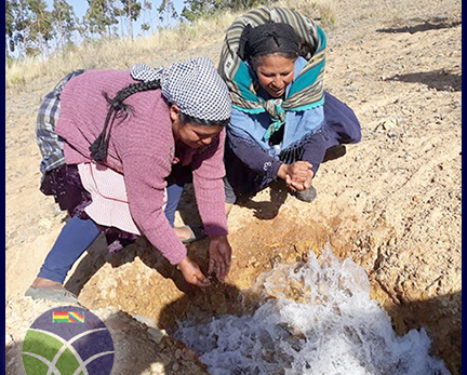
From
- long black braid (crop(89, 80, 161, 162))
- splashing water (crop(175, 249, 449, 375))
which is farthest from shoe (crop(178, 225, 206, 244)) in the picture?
long black braid (crop(89, 80, 161, 162))

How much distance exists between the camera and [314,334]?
219 cm

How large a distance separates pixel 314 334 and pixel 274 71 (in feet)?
4.42

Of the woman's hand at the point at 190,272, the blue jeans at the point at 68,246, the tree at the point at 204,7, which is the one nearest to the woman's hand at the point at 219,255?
the woman's hand at the point at 190,272

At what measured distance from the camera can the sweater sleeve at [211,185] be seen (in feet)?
6.66

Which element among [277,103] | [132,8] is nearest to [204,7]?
[132,8]

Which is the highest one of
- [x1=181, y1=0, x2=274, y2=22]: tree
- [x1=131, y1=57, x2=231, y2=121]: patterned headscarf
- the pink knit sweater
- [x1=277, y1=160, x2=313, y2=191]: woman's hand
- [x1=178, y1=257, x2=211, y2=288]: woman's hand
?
[x1=131, y1=57, x2=231, y2=121]: patterned headscarf

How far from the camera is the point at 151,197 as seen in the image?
177 cm

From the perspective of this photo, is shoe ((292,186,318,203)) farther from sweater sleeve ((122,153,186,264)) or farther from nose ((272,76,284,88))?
sweater sleeve ((122,153,186,264))

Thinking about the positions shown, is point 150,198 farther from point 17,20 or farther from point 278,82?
point 17,20

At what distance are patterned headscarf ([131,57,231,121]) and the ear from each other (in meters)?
0.03

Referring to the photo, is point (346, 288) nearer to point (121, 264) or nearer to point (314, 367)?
point (314, 367)

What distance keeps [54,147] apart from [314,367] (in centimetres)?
163

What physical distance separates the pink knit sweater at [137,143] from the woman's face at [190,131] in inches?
1.1

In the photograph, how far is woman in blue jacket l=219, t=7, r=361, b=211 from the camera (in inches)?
77.6
